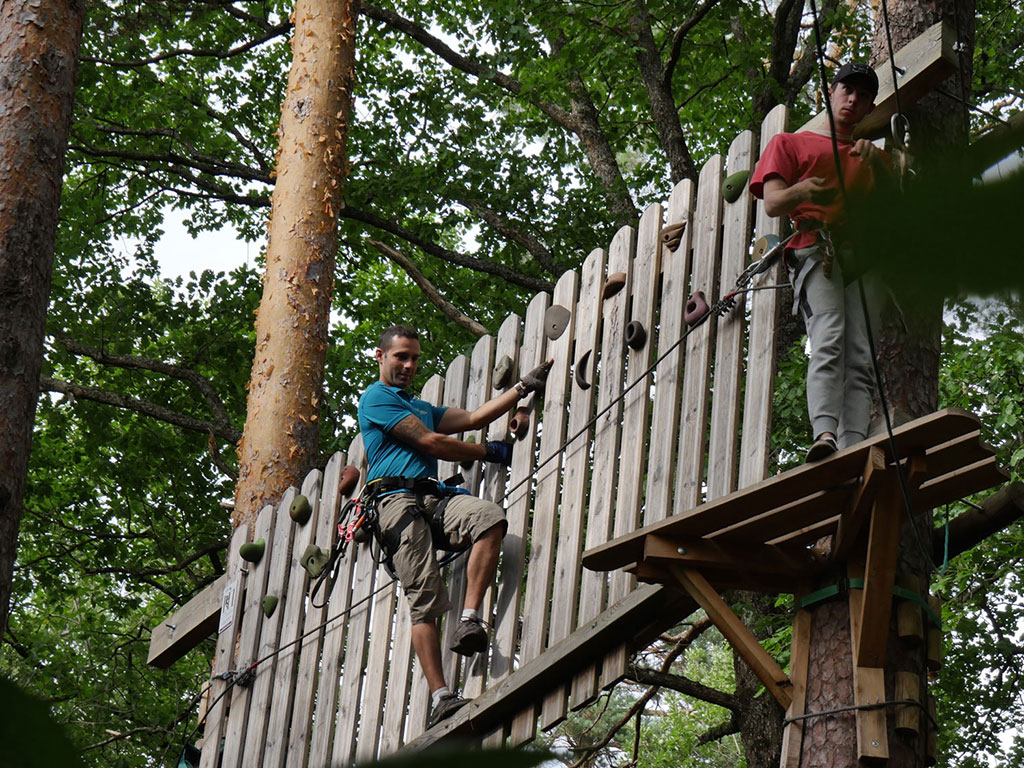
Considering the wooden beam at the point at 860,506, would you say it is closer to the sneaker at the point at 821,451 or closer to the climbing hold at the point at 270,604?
the sneaker at the point at 821,451

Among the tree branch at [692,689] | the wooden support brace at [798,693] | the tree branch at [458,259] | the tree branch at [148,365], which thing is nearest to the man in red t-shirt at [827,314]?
the wooden support brace at [798,693]

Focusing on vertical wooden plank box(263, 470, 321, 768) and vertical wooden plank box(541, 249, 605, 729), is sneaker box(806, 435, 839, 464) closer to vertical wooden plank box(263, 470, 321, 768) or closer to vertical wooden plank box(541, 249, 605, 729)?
vertical wooden plank box(541, 249, 605, 729)

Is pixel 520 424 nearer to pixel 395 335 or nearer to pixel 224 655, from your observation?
pixel 395 335

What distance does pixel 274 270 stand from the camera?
7.35 meters

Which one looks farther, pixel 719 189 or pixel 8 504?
pixel 719 189

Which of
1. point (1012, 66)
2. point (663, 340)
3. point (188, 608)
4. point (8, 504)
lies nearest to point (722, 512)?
point (663, 340)

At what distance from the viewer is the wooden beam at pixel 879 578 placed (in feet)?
11.2

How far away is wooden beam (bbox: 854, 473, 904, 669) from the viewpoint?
3.43 metres

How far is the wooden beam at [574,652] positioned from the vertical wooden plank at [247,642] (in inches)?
74.0

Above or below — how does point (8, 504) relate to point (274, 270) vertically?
below

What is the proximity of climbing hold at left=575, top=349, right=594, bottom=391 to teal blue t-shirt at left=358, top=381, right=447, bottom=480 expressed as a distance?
66 centimetres

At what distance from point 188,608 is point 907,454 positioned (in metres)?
4.72

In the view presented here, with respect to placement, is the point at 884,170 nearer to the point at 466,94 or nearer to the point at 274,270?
the point at 274,270

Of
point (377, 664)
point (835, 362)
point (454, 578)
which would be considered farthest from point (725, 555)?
point (377, 664)
